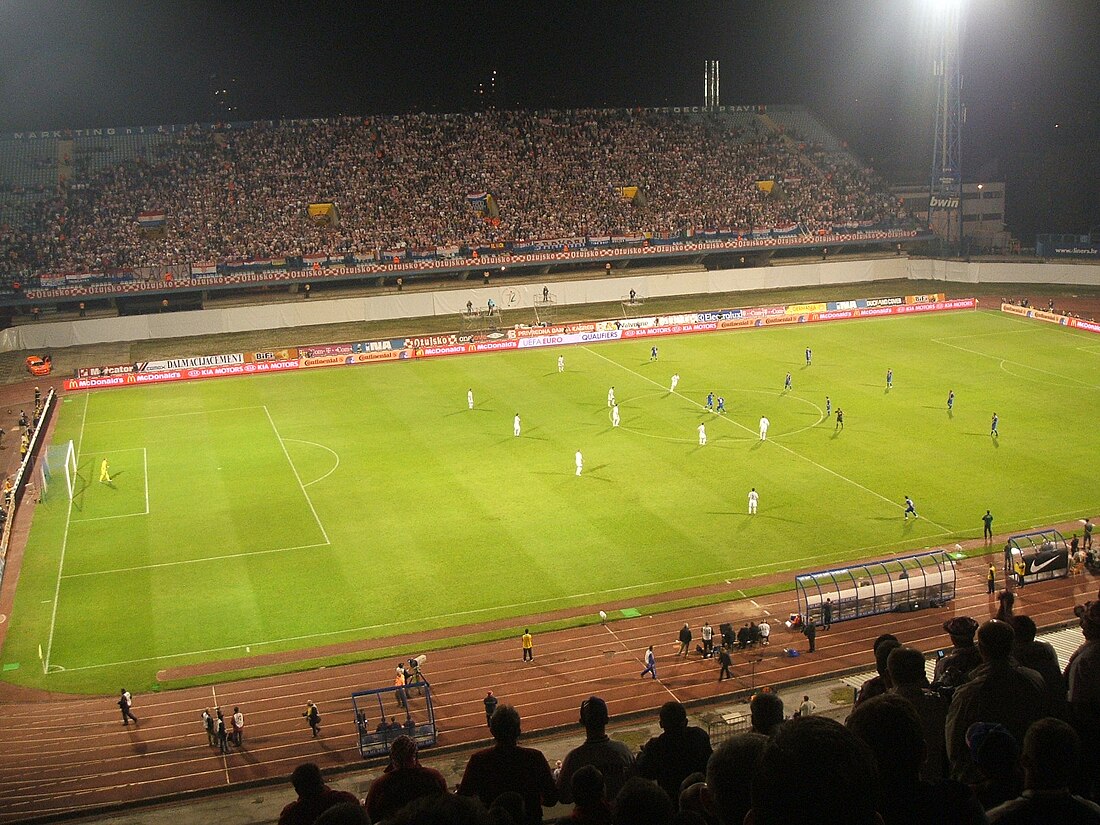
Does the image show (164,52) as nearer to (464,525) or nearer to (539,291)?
(539,291)

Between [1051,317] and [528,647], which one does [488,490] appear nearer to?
[528,647]

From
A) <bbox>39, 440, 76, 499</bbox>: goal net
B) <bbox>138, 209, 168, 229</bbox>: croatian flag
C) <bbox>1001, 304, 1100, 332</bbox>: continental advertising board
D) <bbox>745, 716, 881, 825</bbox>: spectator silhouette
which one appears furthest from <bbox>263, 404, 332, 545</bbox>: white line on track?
<bbox>1001, 304, 1100, 332</bbox>: continental advertising board

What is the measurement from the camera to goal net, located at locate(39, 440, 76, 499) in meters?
45.5

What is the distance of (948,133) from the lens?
9269 centimetres

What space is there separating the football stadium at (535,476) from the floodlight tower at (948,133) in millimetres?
769

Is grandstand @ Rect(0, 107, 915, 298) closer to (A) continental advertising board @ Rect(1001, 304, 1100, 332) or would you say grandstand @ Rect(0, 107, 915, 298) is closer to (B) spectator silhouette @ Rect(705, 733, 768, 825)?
(A) continental advertising board @ Rect(1001, 304, 1100, 332)

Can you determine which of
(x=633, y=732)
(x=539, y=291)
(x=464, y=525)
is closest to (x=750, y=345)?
(x=539, y=291)

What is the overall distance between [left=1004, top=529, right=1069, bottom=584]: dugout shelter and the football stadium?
0.12 meters

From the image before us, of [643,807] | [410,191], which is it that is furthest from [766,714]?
[410,191]

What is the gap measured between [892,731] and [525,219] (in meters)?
86.1

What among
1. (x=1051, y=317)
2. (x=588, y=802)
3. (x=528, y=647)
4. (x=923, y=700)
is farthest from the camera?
(x=1051, y=317)

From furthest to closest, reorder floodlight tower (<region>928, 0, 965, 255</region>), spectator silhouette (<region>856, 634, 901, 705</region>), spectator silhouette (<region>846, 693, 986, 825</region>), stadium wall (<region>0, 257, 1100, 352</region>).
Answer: floodlight tower (<region>928, 0, 965, 255</region>) → stadium wall (<region>0, 257, 1100, 352</region>) → spectator silhouette (<region>856, 634, 901, 705</region>) → spectator silhouette (<region>846, 693, 986, 825</region>)

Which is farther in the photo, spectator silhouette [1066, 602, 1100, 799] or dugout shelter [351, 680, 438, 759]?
dugout shelter [351, 680, 438, 759]

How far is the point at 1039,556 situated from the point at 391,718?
67.2 feet
